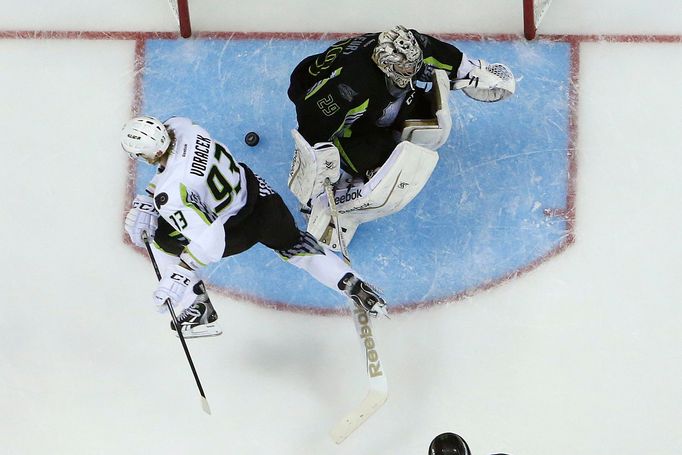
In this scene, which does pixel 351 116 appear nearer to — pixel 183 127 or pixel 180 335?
pixel 183 127

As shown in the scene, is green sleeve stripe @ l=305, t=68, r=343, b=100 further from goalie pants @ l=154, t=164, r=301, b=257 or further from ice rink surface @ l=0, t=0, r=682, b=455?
ice rink surface @ l=0, t=0, r=682, b=455

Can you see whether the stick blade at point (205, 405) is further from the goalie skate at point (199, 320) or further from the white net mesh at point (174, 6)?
the white net mesh at point (174, 6)

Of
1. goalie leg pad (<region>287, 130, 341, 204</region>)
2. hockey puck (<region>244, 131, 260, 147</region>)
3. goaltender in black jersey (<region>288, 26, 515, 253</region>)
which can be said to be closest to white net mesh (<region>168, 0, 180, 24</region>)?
hockey puck (<region>244, 131, 260, 147</region>)

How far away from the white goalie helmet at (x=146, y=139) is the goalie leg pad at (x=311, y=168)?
0.52 metres

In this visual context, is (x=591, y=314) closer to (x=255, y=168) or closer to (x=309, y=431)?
(x=309, y=431)

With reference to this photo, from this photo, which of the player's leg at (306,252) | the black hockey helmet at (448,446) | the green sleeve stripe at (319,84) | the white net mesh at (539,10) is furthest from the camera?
the white net mesh at (539,10)

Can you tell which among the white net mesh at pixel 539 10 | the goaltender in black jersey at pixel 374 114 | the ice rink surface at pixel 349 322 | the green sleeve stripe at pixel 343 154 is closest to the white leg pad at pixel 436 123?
the goaltender in black jersey at pixel 374 114

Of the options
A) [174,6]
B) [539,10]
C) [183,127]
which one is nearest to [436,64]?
[539,10]

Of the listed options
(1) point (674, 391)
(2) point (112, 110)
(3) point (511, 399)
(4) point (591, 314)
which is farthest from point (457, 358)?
(2) point (112, 110)

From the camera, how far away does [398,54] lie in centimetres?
349

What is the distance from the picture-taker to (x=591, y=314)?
13.8ft

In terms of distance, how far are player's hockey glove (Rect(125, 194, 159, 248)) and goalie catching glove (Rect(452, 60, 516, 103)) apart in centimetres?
124

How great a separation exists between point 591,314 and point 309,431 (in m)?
1.24

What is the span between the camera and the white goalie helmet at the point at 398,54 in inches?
137
